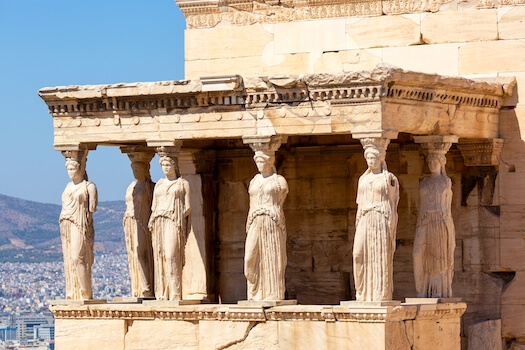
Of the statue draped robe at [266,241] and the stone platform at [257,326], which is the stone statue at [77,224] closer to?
the stone platform at [257,326]

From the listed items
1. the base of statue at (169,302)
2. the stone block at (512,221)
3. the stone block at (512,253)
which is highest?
the stone block at (512,221)

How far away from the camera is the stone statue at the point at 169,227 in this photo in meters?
28.1

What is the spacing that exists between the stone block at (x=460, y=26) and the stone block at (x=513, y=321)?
11.4 ft

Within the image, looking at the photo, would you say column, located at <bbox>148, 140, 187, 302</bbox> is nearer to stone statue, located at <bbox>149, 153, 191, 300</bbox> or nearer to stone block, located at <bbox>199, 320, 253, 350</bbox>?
stone statue, located at <bbox>149, 153, 191, 300</bbox>

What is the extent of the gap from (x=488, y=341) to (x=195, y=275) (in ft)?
13.2

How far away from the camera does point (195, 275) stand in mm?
29906

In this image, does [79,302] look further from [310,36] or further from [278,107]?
[310,36]

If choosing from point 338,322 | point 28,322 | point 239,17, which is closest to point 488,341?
point 338,322

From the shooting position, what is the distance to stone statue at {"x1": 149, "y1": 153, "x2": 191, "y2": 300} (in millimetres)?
28141

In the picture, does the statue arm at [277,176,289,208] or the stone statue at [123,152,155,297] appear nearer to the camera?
the statue arm at [277,176,289,208]

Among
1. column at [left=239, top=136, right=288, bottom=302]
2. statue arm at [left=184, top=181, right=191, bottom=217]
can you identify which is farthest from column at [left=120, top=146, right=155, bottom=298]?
column at [left=239, top=136, right=288, bottom=302]

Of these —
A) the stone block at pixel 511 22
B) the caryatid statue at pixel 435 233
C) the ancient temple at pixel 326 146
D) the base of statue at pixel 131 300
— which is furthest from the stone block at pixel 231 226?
the stone block at pixel 511 22

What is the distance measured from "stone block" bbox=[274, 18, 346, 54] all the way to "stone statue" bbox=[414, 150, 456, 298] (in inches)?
103

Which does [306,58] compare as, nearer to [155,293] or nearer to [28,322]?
[155,293]
